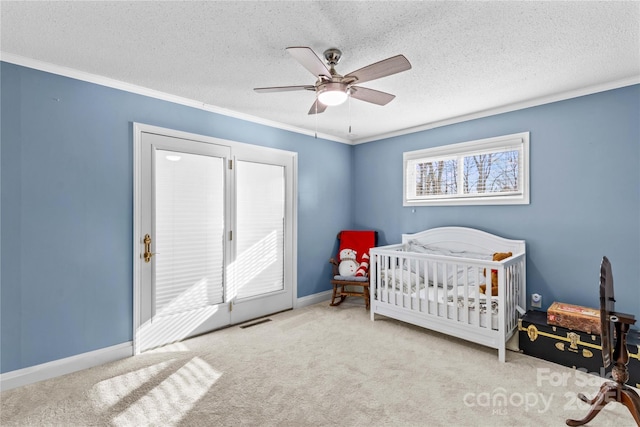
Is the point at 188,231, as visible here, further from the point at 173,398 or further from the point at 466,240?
the point at 466,240

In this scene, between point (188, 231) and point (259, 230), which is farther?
point (259, 230)

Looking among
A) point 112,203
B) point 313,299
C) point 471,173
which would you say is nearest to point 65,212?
point 112,203

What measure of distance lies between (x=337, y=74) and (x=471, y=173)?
242cm

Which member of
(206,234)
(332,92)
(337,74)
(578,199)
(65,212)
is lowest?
(206,234)

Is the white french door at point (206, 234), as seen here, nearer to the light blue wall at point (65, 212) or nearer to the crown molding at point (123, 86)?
the light blue wall at point (65, 212)

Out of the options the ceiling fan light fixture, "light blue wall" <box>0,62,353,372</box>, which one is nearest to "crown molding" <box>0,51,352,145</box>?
"light blue wall" <box>0,62,353,372</box>

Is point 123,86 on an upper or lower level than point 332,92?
upper

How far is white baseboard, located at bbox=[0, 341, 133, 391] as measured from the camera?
221 centimetres

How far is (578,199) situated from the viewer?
2.90m

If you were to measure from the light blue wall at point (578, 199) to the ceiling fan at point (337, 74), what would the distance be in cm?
193

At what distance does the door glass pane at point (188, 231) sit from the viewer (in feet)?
9.71

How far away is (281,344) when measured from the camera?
2959 mm

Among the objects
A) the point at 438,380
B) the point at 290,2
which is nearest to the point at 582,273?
the point at 438,380

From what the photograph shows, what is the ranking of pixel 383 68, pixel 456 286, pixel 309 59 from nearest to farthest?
1. pixel 309 59
2. pixel 383 68
3. pixel 456 286
